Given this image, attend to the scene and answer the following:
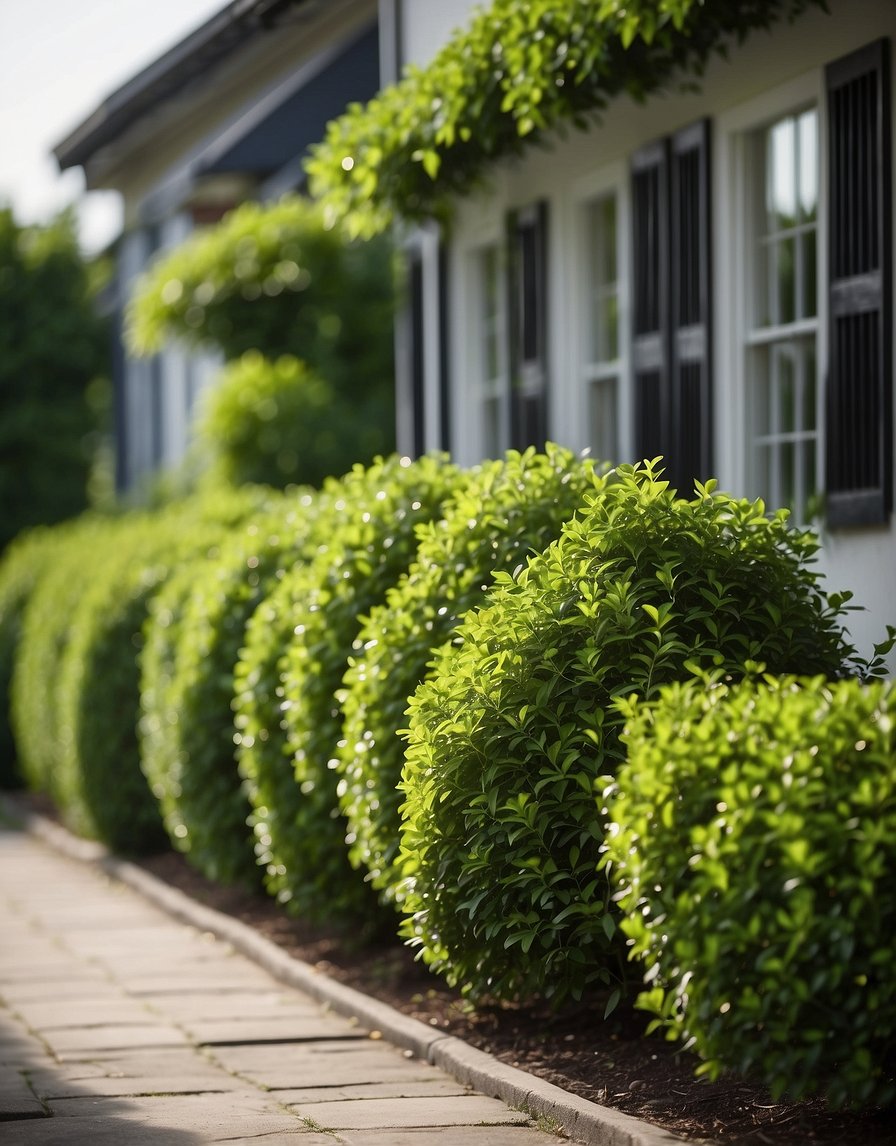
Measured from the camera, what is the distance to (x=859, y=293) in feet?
25.6

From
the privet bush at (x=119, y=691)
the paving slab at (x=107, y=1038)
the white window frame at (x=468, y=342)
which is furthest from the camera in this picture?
the privet bush at (x=119, y=691)

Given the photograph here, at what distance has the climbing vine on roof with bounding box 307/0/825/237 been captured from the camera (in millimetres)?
7910

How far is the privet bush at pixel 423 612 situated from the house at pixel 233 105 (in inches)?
235

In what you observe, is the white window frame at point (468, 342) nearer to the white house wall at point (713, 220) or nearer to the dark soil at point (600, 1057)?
the white house wall at point (713, 220)

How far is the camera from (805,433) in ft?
28.4

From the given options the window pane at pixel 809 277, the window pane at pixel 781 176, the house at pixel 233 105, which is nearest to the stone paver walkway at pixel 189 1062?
the window pane at pixel 809 277

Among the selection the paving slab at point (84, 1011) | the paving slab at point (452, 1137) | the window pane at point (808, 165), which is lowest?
the paving slab at point (84, 1011)

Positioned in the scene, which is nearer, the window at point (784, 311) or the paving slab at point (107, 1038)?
the paving slab at point (107, 1038)

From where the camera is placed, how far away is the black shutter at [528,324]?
11133 mm

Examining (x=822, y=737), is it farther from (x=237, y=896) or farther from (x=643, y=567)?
(x=237, y=896)

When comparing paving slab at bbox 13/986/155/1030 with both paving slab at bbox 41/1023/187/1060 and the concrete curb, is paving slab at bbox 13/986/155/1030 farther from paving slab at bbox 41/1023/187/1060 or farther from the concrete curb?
the concrete curb

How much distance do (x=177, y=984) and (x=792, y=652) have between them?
Answer: 3.60 meters

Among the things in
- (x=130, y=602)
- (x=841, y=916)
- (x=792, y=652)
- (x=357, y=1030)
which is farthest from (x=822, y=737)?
(x=130, y=602)

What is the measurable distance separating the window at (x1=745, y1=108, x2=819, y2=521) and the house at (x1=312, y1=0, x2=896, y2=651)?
11 millimetres
